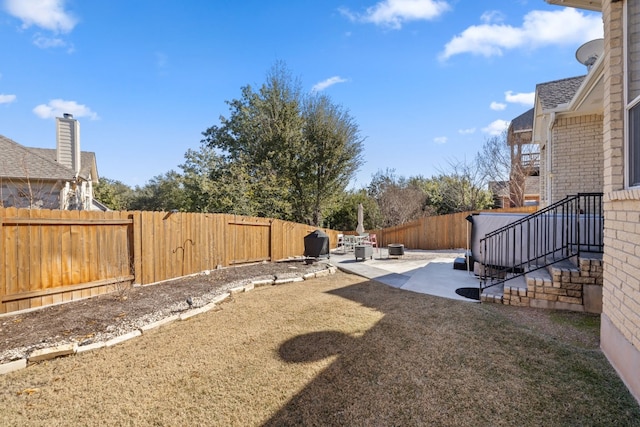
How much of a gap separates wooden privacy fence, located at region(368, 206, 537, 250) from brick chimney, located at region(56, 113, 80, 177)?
15038mm

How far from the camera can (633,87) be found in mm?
2684

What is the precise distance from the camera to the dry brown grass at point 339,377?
2336 mm

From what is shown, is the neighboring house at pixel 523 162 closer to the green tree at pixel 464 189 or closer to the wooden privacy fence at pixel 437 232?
the green tree at pixel 464 189

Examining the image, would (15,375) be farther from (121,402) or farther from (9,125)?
(9,125)

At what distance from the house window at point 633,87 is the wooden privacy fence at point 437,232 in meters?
11.9

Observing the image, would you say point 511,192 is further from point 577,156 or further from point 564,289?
point 564,289

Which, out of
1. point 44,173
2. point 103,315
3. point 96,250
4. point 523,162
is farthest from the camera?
point 523,162

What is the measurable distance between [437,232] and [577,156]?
826 cm

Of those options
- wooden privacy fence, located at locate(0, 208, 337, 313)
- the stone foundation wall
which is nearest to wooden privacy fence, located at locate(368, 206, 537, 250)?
the stone foundation wall

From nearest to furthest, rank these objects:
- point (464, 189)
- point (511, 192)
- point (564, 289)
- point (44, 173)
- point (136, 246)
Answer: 1. point (564, 289)
2. point (136, 246)
3. point (44, 173)
4. point (511, 192)
5. point (464, 189)

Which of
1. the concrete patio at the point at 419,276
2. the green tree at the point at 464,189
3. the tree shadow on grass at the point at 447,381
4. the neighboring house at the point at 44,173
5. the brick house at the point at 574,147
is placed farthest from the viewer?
the green tree at the point at 464,189

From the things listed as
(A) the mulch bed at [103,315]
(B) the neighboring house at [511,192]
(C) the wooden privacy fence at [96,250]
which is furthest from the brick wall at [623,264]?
(B) the neighboring house at [511,192]

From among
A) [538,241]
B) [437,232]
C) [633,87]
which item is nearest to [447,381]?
[633,87]

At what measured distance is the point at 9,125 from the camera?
470 inches
